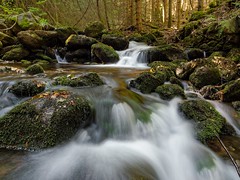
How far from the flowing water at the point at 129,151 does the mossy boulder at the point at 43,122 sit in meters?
0.16

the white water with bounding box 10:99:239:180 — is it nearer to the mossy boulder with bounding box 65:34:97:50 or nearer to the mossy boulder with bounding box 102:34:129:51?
the mossy boulder with bounding box 65:34:97:50

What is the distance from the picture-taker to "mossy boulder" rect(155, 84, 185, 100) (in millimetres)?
4961

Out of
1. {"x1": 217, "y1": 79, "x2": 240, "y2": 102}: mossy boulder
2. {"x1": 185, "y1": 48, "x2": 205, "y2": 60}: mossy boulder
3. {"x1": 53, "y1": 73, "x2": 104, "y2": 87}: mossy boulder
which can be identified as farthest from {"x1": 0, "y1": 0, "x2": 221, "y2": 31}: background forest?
{"x1": 217, "y1": 79, "x2": 240, "y2": 102}: mossy boulder

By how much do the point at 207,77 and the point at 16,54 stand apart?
28.8 feet

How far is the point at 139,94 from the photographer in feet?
16.7

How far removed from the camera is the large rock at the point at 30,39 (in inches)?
434

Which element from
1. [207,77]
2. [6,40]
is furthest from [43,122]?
[6,40]

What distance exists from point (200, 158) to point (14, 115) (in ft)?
9.62

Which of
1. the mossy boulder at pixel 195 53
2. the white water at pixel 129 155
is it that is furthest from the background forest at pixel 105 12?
the white water at pixel 129 155

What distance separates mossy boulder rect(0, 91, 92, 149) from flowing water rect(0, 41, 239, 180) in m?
0.16

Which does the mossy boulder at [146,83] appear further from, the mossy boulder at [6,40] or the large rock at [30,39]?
the mossy boulder at [6,40]

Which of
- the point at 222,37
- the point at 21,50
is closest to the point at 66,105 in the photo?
the point at 222,37

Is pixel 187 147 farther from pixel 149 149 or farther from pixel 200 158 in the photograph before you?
pixel 149 149

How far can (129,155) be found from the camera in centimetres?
330
